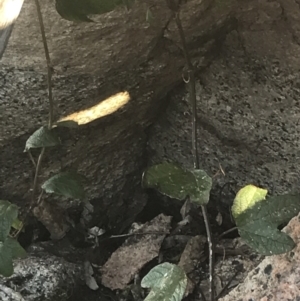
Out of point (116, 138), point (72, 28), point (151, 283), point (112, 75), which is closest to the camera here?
point (151, 283)

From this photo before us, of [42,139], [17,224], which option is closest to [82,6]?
[42,139]

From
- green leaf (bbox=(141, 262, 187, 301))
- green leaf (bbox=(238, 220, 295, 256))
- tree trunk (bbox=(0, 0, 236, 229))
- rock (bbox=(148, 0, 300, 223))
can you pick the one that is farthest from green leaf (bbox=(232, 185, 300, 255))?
tree trunk (bbox=(0, 0, 236, 229))

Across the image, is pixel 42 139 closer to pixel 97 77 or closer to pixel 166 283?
pixel 97 77

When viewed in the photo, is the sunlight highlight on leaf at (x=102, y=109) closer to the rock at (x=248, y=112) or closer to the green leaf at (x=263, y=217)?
the rock at (x=248, y=112)

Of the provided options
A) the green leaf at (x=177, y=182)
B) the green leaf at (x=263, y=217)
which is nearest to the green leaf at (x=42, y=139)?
the green leaf at (x=177, y=182)

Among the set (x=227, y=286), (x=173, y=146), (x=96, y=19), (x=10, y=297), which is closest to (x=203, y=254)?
(x=227, y=286)

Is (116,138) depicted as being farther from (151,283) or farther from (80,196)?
(151,283)
